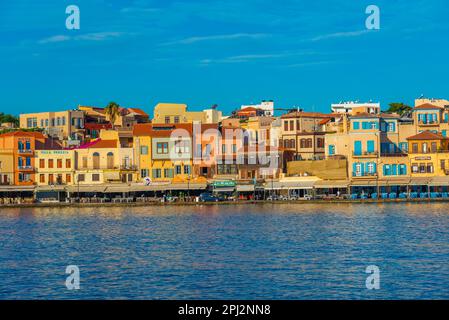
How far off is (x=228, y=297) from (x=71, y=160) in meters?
68.0

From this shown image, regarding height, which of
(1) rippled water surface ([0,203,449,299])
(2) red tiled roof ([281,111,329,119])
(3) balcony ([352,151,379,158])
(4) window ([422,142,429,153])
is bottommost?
(1) rippled water surface ([0,203,449,299])

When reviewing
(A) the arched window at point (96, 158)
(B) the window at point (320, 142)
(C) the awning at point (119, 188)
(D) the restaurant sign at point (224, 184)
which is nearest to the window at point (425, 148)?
(B) the window at point (320, 142)

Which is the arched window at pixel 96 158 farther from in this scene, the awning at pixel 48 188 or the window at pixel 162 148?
the window at pixel 162 148

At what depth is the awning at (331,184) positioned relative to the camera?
89.3 m

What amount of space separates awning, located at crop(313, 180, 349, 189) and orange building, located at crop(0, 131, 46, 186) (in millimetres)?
32096

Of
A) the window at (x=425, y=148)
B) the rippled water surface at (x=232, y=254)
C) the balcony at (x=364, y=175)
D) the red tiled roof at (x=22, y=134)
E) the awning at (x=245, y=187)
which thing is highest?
the red tiled roof at (x=22, y=134)

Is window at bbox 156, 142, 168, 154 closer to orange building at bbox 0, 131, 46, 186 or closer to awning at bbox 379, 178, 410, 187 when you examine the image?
orange building at bbox 0, 131, 46, 186

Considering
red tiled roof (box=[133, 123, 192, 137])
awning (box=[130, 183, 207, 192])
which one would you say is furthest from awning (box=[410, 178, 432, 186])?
red tiled roof (box=[133, 123, 192, 137])

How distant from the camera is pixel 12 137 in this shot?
96.8 metres

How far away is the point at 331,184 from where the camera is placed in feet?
294

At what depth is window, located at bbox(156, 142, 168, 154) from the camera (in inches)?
3755

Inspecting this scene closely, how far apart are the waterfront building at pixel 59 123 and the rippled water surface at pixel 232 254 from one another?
4405cm

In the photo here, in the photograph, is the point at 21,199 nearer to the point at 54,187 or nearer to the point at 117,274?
the point at 54,187
